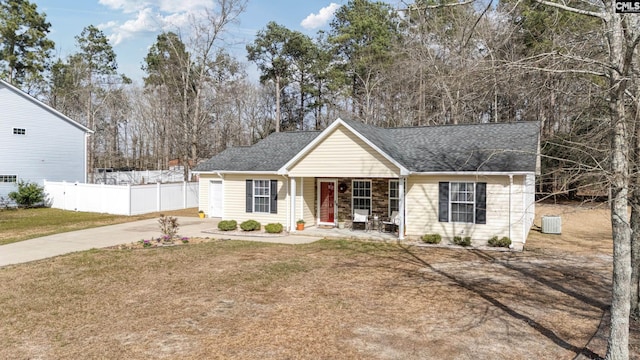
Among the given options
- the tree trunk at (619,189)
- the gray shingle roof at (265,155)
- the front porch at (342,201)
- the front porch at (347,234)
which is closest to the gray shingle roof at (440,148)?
the gray shingle roof at (265,155)

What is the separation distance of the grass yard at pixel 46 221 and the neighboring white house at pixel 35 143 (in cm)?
282

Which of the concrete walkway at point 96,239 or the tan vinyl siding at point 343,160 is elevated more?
the tan vinyl siding at point 343,160

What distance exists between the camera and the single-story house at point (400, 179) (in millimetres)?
13789

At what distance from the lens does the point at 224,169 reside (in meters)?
18.7

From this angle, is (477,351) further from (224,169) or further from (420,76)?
(420,76)

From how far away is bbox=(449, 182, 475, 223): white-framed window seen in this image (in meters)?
14.1

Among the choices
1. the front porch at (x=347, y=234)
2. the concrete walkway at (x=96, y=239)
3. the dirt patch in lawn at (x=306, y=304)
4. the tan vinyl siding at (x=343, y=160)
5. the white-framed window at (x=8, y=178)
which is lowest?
the dirt patch in lawn at (x=306, y=304)

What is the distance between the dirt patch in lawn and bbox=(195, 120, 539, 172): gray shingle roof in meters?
3.21

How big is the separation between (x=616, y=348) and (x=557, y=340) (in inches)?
46.3

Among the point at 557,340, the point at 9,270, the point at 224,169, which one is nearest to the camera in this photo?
the point at 557,340

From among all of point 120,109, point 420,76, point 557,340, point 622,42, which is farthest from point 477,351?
point 120,109

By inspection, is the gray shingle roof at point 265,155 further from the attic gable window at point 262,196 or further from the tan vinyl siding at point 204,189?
the tan vinyl siding at point 204,189

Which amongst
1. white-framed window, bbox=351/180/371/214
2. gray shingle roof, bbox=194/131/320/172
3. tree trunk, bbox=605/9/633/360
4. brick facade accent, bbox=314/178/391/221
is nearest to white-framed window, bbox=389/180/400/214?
brick facade accent, bbox=314/178/391/221

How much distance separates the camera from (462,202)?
46.9 ft
